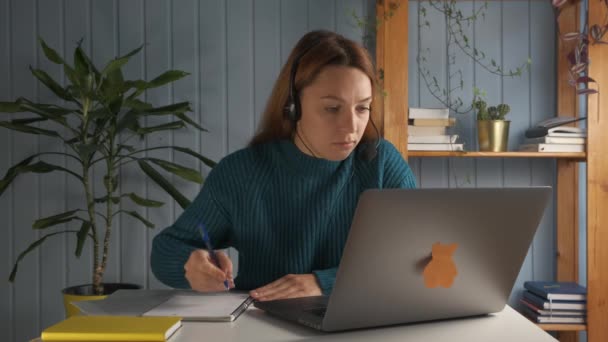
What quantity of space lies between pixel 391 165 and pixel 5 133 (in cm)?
214

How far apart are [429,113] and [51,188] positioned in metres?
1.82

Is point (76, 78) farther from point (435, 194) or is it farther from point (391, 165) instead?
point (435, 194)

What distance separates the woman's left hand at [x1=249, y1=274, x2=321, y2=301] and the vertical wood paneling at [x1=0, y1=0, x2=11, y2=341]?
2.17 m

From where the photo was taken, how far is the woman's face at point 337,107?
4.69 feet

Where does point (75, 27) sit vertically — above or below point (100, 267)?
above

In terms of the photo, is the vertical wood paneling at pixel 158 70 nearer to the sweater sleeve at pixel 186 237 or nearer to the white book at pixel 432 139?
the white book at pixel 432 139

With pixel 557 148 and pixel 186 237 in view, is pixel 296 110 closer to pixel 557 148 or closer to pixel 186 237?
pixel 186 237

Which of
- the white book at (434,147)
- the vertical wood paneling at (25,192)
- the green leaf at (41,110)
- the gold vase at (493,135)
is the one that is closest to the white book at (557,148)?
the gold vase at (493,135)

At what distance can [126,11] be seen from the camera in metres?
3.01

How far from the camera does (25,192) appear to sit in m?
2.98

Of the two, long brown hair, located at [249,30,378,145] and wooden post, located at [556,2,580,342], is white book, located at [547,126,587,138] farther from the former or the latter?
long brown hair, located at [249,30,378,145]

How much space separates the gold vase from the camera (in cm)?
277

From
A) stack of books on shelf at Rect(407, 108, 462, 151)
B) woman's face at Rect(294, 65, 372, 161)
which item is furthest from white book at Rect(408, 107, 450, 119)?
woman's face at Rect(294, 65, 372, 161)

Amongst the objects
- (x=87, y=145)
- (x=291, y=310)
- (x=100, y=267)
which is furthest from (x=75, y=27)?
(x=291, y=310)
